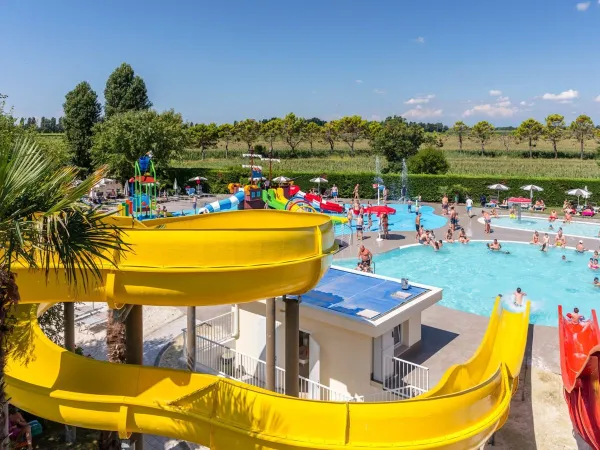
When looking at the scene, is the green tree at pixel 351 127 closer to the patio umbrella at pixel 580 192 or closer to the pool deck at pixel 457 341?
the patio umbrella at pixel 580 192

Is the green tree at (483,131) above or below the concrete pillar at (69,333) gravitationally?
above

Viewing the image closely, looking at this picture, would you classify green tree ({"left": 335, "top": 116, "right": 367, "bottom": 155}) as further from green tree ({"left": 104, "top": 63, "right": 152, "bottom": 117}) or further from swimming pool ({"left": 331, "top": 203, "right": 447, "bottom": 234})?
swimming pool ({"left": 331, "top": 203, "right": 447, "bottom": 234})

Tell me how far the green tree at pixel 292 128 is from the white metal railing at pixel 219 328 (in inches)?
2498

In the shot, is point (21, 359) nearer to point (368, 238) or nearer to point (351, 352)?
point (351, 352)

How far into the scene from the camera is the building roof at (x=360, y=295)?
9727mm

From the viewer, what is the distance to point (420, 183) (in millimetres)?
38188

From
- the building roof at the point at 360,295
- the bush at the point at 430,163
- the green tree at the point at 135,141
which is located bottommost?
the building roof at the point at 360,295

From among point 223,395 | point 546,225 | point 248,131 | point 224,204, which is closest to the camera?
point 223,395

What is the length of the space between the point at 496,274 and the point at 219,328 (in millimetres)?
13436

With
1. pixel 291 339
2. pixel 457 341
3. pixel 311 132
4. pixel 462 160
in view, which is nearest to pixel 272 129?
pixel 311 132

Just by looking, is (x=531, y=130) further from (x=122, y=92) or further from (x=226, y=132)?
(x=122, y=92)

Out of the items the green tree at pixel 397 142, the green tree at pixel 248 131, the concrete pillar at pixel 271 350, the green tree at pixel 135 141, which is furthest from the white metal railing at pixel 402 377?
the green tree at pixel 248 131

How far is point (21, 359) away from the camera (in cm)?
656

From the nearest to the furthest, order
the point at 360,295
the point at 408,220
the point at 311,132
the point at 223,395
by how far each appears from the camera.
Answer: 1. the point at 223,395
2. the point at 360,295
3. the point at 408,220
4. the point at 311,132
